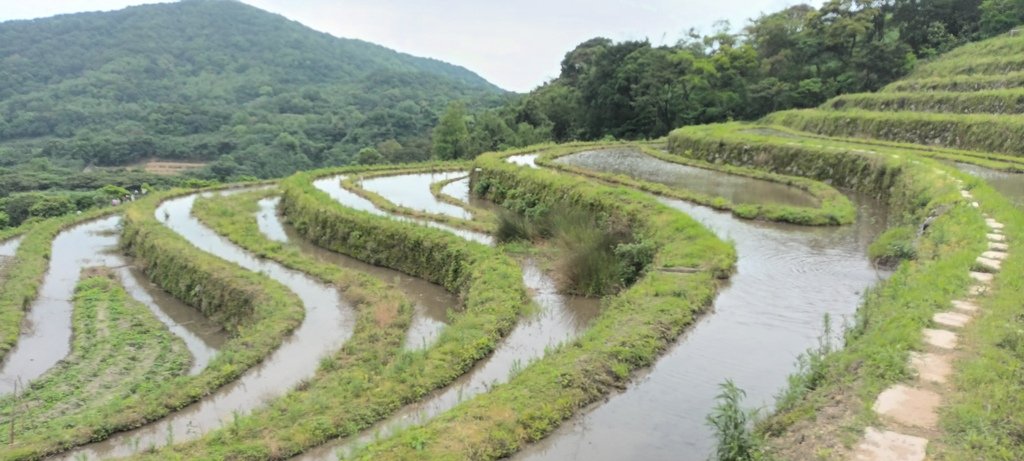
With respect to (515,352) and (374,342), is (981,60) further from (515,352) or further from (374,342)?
(374,342)

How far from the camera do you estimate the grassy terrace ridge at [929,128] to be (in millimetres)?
17609

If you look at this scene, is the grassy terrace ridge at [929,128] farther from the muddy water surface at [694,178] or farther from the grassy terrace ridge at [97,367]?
the grassy terrace ridge at [97,367]

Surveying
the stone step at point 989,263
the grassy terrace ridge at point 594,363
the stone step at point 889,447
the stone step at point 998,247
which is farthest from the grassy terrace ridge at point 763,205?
the stone step at point 889,447

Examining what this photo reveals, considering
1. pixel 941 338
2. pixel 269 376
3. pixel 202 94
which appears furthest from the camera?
pixel 202 94

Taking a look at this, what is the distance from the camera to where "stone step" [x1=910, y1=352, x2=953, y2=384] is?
4.90 m

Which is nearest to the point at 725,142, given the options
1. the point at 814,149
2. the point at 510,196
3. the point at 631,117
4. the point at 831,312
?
the point at 814,149

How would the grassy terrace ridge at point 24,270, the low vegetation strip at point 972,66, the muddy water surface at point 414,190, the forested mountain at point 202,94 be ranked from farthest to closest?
the forested mountain at point 202,94 → the low vegetation strip at point 972,66 → the muddy water surface at point 414,190 → the grassy terrace ridge at point 24,270

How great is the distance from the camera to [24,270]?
17.1 m

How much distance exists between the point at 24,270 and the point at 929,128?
84.5 feet

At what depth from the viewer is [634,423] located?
18.3 feet

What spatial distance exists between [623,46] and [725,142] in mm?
19451

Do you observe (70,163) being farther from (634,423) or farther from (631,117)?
(634,423)

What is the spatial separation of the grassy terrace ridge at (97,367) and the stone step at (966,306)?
8767 millimetres

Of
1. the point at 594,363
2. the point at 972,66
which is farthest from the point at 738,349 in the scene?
the point at 972,66
